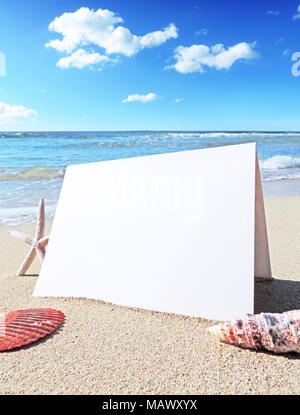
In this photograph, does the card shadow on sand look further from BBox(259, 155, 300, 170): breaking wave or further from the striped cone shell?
BBox(259, 155, 300, 170): breaking wave

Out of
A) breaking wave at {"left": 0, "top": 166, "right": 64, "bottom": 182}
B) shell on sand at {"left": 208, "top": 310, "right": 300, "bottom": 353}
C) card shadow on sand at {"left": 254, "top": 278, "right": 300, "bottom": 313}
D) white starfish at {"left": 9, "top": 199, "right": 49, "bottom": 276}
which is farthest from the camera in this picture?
breaking wave at {"left": 0, "top": 166, "right": 64, "bottom": 182}

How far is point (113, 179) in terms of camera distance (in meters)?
2.39

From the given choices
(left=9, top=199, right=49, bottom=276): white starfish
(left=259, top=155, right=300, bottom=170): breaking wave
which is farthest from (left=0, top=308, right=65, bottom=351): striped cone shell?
(left=259, top=155, right=300, bottom=170): breaking wave

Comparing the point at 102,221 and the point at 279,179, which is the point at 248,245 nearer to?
the point at 102,221

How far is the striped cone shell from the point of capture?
1.73 m

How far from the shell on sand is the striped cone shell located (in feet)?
3.35

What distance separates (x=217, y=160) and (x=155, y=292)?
0.91 meters

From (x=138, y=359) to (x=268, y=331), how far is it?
0.65m

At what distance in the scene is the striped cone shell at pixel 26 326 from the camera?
1733mm

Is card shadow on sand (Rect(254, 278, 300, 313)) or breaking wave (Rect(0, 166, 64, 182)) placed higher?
breaking wave (Rect(0, 166, 64, 182))

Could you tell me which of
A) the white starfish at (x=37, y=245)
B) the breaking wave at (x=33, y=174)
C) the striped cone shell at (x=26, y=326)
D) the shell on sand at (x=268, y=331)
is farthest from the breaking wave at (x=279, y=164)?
the striped cone shell at (x=26, y=326)
